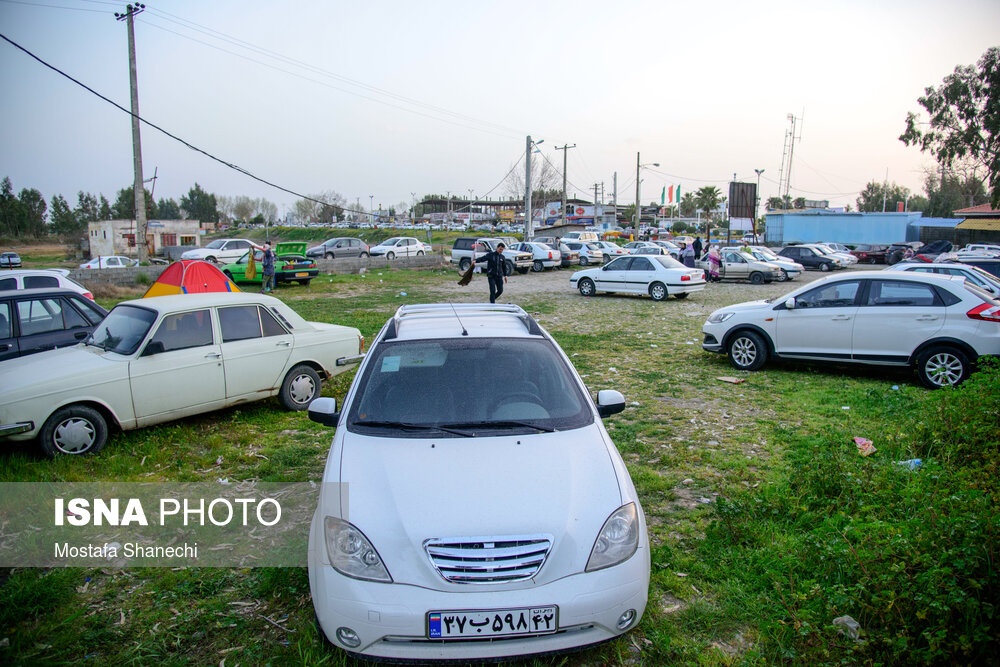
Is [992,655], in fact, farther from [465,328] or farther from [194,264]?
[194,264]

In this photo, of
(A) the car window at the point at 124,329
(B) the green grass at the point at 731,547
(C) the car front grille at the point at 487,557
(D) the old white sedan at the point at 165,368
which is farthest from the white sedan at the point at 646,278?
(C) the car front grille at the point at 487,557

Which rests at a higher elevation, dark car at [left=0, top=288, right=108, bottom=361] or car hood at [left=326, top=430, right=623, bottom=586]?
dark car at [left=0, top=288, right=108, bottom=361]

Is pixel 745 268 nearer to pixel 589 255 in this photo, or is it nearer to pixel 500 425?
pixel 589 255

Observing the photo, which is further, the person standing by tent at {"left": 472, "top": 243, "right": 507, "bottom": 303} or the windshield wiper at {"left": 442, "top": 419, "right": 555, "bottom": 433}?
the person standing by tent at {"left": 472, "top": 243, "right": 507, "bottom": 303}

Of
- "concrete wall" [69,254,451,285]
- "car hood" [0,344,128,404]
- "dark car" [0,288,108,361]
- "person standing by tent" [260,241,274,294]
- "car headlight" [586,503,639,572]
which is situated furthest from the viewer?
"person standing by tent" [260,241,274,294]

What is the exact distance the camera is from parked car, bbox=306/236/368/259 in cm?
3625

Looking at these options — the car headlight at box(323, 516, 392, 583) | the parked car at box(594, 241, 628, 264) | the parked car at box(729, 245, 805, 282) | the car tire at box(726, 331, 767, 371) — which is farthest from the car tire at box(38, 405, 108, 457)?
the parked car at box(594, 241, 628, 264)

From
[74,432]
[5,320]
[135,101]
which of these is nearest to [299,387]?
[74,432]

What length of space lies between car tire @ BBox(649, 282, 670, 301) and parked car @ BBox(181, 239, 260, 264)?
21116 mm

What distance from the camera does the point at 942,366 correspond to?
8086 millimetres

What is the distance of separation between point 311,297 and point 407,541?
19055mm

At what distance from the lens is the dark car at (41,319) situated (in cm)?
752

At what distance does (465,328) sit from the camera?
4391 mm

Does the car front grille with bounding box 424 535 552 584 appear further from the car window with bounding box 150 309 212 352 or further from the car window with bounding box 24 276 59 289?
the car window with bounding box 24 276 59 289
